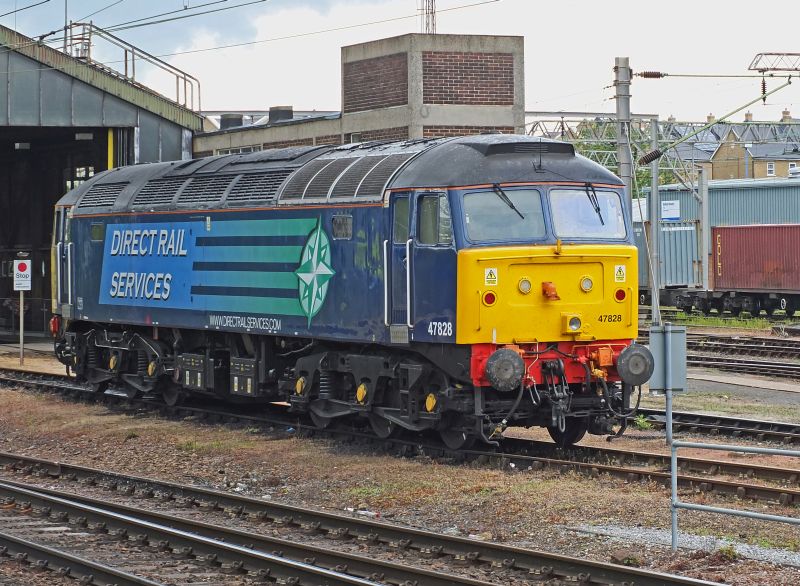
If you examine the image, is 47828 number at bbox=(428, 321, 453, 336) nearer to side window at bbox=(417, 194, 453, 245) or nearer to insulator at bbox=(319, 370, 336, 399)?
side window at bbox=(417, 194, 453, 245)

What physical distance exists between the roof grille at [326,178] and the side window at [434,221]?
7.01 ft

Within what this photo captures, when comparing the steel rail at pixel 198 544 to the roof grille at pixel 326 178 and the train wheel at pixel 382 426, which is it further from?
the roof grille at pixel 326 178

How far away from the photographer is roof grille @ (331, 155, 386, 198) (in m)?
16.3

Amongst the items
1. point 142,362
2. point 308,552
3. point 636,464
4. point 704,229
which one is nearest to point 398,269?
point 636,464

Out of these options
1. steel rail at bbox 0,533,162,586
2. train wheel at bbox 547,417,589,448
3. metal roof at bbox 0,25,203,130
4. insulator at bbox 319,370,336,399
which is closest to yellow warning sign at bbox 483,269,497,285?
train wheel at bbox 547,417,589,448

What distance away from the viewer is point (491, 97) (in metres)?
31.4

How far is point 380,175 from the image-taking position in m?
15.9

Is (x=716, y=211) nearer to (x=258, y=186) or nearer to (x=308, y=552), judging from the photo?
(x=258, y=186)

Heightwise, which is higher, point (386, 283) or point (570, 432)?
point (386, 283)

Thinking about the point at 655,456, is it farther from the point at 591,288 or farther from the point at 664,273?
the point at 664,273

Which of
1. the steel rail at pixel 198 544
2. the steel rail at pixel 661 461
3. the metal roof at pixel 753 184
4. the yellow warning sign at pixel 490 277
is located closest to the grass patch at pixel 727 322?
the metal roof at pixel 753 184

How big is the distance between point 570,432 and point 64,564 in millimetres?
7191

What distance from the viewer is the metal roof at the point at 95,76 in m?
31.4

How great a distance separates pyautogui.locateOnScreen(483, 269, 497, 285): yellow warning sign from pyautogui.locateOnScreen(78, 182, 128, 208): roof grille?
944 cm
